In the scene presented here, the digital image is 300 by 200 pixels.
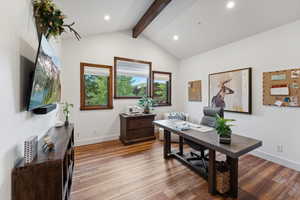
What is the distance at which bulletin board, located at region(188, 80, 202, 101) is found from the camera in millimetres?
4238

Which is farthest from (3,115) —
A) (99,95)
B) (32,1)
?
(99,95)

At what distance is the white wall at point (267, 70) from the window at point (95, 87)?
126 inches

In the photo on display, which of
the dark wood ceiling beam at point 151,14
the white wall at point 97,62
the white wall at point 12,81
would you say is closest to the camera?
the white wall at point 12,81

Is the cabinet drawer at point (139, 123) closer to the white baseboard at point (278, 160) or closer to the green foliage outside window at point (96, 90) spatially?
the green foliage outside window at point (96, 90)

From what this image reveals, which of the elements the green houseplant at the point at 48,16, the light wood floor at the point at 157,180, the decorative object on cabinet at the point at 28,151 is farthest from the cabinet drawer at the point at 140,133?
the green houseplant at the point at 48,16

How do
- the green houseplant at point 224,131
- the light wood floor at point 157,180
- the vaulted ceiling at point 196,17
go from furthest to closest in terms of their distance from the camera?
the vaulted ceiling at point 196,17 < the light wood floor at point 157,180 < the green houseplant at point 224,131

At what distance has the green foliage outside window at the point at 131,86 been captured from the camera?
4.03m

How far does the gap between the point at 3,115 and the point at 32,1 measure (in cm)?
131

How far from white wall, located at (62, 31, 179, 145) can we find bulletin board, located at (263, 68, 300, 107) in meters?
3.11

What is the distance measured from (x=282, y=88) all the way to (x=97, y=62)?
4.21 metres

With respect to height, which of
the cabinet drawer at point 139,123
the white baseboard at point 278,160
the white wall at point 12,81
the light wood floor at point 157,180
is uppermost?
the white wall at point 12,81

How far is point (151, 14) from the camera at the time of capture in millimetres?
3113

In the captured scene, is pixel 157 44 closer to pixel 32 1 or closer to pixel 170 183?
pixel 32 1

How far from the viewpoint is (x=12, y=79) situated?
3.47 feet
